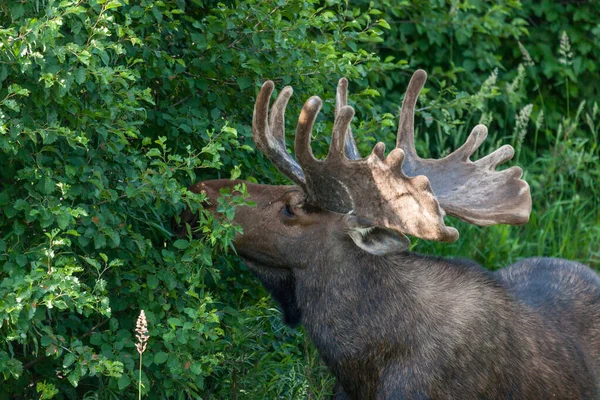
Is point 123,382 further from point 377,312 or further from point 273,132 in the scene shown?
point 273,132

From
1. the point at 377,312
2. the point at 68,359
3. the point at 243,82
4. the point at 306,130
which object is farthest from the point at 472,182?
the point at 68,359

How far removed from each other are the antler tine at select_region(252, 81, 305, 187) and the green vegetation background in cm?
11

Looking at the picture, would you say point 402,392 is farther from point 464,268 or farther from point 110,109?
point 110,109

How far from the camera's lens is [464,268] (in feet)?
15.6

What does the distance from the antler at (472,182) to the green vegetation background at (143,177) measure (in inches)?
16.6

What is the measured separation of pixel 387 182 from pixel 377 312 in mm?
532

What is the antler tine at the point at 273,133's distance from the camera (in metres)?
4.48

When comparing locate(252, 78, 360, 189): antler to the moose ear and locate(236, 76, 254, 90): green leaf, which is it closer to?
the moose ear

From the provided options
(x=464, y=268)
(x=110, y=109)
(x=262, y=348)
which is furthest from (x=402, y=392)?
(x=110, y=109)

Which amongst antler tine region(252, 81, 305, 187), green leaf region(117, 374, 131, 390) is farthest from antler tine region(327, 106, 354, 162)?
green leaf region(117, 374, 131, 390)

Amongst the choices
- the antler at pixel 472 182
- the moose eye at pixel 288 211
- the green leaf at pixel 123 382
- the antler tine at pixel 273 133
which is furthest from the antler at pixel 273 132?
the green leaf at pixel 123 382

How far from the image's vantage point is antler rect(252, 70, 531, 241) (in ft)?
13.8

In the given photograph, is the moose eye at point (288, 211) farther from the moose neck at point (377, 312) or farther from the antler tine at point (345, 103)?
the antler tine at point (345, 103)

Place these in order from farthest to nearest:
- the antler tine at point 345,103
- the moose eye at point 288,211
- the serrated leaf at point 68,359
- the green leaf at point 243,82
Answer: the green leaf at point 243,82
the antler tine at point 345,103
the moose eye at point 288,211
the serrated leaf at point 68,359
